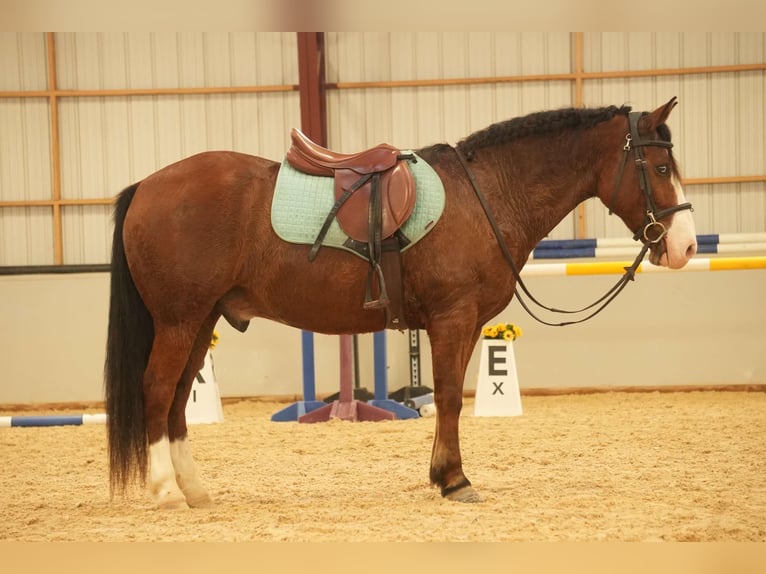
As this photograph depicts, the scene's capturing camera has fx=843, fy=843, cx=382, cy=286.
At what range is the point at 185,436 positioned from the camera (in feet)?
12.6

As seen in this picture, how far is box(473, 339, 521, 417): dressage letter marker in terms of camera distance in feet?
23.8

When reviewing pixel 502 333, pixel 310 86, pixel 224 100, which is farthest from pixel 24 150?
pixel 502 333

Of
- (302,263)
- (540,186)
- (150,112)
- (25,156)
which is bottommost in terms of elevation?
(302,263)

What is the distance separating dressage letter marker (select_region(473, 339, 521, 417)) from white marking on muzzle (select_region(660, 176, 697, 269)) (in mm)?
3711

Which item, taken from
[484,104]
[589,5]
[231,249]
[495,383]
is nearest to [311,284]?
[231,249]

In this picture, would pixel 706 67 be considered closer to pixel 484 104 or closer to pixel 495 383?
pixel 484 104

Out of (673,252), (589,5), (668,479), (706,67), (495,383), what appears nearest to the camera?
(589,5)

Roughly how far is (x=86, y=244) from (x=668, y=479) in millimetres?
7818

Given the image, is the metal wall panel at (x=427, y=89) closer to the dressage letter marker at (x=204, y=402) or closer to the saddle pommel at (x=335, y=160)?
the dressage letter marker at (x=204, y=402)

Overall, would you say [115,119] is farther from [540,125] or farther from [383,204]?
[540,125]

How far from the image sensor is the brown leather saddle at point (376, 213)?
3680mm

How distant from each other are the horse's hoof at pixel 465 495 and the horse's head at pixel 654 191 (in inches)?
51.1

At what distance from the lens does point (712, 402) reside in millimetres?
8250

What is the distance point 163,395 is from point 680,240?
232cm
